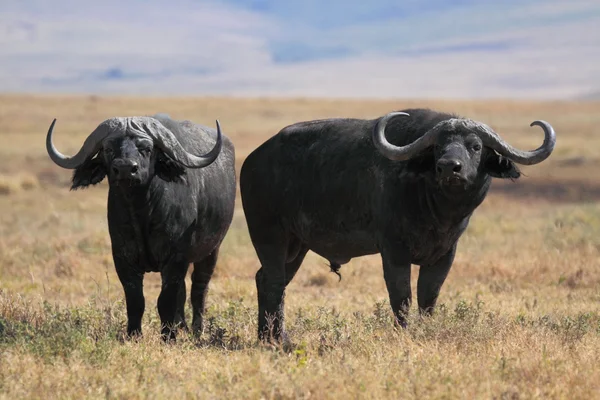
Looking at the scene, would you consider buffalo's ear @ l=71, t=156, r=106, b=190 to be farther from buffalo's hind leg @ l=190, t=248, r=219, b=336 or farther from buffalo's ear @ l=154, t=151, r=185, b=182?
buffalo's hind leg @ l=190, t=248, r=219, b=336

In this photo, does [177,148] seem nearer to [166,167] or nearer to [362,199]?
[166,167]

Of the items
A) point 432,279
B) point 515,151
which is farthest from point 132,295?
point 515,151

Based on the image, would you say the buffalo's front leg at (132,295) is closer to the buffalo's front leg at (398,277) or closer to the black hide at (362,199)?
the black hide at (362,199)

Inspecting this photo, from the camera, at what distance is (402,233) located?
8.26 metres

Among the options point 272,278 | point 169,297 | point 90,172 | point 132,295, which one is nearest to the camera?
point 132,295

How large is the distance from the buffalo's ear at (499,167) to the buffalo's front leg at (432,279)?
823 mm

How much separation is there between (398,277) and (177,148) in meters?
2.32

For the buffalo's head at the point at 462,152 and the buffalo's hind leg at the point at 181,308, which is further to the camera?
the buffalo's hind leg at the point at 181,308

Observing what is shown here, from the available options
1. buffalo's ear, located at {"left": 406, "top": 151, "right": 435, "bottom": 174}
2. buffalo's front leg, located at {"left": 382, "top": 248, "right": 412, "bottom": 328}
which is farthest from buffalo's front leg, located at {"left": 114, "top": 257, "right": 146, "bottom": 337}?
buffalo's ear, located at {"left": 406, "top": 151, "right": 435, "bottom": 174}

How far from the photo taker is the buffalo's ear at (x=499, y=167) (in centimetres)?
830

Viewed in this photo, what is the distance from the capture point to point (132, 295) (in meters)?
8.70

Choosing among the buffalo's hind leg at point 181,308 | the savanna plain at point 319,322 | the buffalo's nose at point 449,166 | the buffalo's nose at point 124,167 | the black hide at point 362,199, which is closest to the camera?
the savanna plain at point 319,322

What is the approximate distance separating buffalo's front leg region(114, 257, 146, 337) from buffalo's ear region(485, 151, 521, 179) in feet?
Result: 10.6

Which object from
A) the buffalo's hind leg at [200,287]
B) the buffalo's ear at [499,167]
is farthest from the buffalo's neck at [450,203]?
the buffalo's hind leg at [200,287]
